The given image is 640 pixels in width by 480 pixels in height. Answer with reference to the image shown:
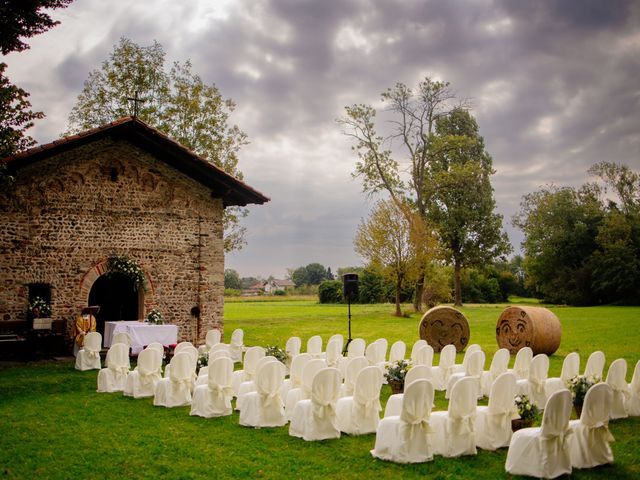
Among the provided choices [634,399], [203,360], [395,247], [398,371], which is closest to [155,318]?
[203,360]

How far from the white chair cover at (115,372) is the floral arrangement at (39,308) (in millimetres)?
5209

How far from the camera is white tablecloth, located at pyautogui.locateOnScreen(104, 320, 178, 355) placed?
14547mm

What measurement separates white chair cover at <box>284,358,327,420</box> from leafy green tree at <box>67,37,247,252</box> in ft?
72.1

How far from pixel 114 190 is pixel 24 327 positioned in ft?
15.6

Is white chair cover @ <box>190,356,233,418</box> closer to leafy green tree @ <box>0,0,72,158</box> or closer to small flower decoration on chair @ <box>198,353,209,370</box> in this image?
small flower decoration on chair @ <box>198,353,209,370</box>

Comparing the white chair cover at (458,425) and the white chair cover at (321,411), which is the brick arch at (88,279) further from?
the white chair cover at (458,425)

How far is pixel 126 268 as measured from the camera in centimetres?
1641

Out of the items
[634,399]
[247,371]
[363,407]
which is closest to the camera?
[363,407]

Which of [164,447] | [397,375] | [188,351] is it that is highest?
[188,351]

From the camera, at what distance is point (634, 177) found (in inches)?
1951

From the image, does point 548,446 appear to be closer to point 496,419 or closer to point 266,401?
point 496,419

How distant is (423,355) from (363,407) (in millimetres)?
3768

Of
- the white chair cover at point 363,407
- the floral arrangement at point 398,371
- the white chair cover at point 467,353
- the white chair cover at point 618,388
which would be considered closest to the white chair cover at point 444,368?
the white chair cover at point 467,353

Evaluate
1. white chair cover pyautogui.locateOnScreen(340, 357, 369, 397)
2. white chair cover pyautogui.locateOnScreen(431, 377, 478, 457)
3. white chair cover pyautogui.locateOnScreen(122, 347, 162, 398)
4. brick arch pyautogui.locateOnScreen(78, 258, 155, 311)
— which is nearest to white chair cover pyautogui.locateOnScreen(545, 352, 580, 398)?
white chair cover pyautogui.locateOnScreen(431, 377, 478, 457)
